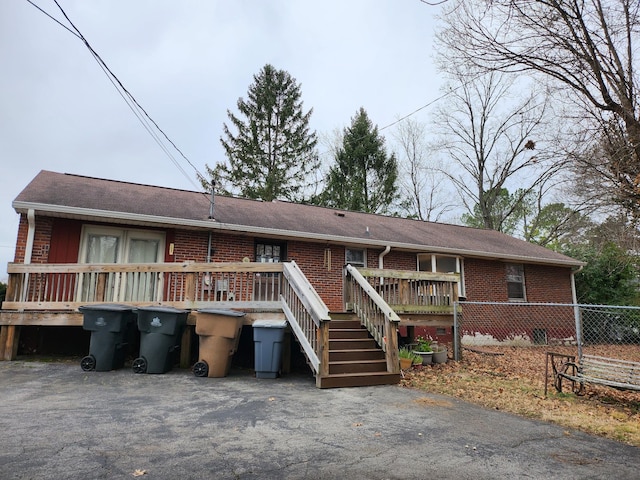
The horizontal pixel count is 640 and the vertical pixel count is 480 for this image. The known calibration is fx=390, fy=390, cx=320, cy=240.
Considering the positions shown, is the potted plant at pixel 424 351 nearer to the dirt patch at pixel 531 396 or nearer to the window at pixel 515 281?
the dirt patch at pixel 531 396

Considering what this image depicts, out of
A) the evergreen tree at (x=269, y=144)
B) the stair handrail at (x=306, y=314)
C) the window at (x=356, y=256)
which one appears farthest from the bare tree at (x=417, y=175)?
the stair handrail at (x=306, y=314)

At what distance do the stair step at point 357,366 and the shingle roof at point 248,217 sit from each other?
184 inches

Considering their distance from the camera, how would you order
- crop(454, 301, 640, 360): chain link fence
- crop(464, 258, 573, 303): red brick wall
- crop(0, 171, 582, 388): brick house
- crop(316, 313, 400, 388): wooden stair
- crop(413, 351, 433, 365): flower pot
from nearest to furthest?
crop(316, 313, 400, 388): wooden stair
crop(0, 171, 582, 388): brick house
crop(413, 351, 433, 365): flower pot
crop(454, 301, 640, 360): chain link fence
crop(464, 258, 573, 303): red brick wall

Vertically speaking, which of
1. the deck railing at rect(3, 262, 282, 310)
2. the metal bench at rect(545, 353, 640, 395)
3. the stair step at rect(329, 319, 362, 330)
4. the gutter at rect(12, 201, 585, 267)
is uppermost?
the gutter at rect(12, 201, 585, 267)

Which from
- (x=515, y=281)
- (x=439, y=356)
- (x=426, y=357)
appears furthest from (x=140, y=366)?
(x=515, y=281)

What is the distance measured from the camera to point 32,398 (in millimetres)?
4824

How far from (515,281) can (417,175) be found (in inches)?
596

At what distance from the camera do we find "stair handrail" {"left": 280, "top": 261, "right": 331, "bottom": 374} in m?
6.03

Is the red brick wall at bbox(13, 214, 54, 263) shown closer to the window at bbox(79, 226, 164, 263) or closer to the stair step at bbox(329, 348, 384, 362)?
the window at bbox(79, 226, 164, 263)

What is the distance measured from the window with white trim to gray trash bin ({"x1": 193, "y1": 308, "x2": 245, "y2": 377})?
1169cm

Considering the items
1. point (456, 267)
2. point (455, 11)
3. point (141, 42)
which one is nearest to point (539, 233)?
point (456, 267)

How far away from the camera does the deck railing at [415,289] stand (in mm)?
8828

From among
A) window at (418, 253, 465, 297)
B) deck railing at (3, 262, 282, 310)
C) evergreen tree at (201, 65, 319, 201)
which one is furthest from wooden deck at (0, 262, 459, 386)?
evergreen tree at (201, 65, 319, 201)

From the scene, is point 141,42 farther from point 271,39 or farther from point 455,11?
point 455,11
